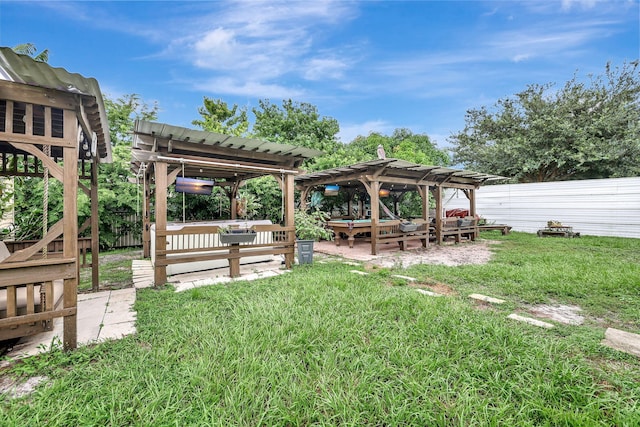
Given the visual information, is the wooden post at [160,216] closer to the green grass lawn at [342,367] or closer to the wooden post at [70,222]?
the green grass lawn at [342,367]

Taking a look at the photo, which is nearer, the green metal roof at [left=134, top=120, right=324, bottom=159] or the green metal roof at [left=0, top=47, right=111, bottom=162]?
the green metal roof at [left=0, top=47, right=111, bottom=162]

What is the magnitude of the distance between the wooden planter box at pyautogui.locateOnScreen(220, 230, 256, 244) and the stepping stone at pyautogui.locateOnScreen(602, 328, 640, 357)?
4.77 m

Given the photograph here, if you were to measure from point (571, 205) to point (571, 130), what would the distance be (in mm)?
5403

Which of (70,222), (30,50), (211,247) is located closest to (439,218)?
(211,247)

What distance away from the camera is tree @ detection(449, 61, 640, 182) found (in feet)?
45.1

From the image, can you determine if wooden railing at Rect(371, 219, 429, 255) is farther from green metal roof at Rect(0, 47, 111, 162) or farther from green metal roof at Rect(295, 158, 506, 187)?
green metal roof at Rect(0, 47, 111, 162)

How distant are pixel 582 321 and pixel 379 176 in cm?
564

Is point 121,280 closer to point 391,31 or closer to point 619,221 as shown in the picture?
point 391,31

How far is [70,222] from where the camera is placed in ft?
8.71

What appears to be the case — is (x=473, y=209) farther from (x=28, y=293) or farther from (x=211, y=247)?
(x=28, y=293)

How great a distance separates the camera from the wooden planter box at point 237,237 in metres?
5.04

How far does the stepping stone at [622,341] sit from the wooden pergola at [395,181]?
17.6 feet

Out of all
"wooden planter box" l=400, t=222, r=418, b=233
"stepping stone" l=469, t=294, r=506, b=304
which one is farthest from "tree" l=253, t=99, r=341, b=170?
"stepping stone" l=469, t=294, r=506, b=304

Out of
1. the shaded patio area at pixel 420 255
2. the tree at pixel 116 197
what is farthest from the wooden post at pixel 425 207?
the tree at pixel 116 197
